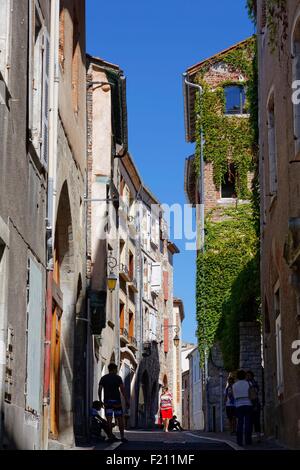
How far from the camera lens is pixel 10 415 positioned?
36.4 feet

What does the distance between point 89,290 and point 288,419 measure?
6.86 meters

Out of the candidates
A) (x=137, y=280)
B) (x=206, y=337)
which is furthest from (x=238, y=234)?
(x=137, y=280)

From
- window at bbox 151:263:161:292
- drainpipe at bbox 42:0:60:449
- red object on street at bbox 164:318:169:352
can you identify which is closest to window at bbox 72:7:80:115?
drainpipe at bbox 42:0:60:449

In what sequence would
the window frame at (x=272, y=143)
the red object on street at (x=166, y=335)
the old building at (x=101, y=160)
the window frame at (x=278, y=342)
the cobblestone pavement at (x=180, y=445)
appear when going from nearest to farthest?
the cobblestone pavement at (x=180, y=445), the window frame at (x=278, y=342), the window frame at (x=272, y=143), the old building at (x=101, y=160), the red object on street at (x=166, y=335)

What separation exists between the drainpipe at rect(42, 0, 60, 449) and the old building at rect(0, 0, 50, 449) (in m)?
0.24

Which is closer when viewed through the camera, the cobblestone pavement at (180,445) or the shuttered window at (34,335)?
the shuttered window at (34,335)

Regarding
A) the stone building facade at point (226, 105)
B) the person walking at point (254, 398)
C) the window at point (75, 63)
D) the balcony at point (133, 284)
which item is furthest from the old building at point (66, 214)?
the balcony at point (133, 284)

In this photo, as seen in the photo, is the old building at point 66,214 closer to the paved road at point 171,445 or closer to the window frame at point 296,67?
the paved road at point 171,445

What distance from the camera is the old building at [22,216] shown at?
1091 cm

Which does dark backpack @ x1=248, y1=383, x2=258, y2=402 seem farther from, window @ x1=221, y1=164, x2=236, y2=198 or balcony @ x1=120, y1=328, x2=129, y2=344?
balcony @ x1=120, y1=328, x2=129, y2=344

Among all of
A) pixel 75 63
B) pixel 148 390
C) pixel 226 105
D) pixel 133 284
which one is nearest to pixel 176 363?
pixel 148 390

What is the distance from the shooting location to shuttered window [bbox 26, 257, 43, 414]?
12625 mm

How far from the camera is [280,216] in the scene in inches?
714

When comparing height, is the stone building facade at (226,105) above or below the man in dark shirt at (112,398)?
above
